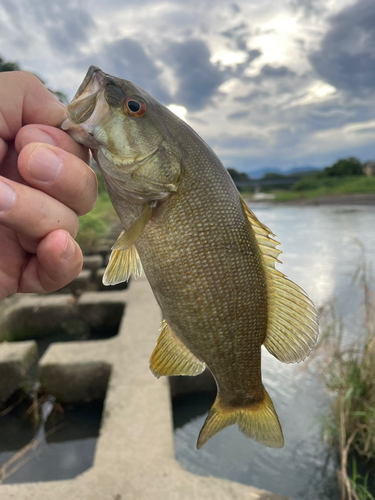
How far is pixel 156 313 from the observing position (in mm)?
5316

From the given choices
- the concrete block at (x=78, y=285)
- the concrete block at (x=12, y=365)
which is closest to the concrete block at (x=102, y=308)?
the concrete block at (x=78, y=285)

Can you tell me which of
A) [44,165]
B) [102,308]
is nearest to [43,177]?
[44,165]

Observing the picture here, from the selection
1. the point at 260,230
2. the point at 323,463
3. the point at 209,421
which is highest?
the point at 260,230

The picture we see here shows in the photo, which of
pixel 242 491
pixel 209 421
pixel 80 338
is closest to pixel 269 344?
pixel 209 421

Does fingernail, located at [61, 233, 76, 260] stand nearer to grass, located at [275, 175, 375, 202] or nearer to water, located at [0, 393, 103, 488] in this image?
water, located at [0, 393, 103, 488]

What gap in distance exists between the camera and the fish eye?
1145 mm

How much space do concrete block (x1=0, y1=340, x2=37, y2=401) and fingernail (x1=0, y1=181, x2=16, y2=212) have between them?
12.5 feet

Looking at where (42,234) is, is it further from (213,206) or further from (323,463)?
(323,463)

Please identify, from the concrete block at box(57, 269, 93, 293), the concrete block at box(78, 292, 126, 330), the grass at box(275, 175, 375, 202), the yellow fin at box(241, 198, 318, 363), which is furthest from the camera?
the grass at box(275, 175, 375, 202)

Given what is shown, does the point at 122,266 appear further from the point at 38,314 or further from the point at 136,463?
the point at 38,314

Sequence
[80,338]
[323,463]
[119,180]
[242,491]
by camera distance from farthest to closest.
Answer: [80,338], [323,463], [242,491], [119,180]

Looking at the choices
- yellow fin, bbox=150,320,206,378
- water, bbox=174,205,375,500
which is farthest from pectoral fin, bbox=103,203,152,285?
water, bbox=174,205,375,500

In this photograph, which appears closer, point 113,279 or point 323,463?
point 113,279

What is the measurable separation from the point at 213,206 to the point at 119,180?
13.3 inches
